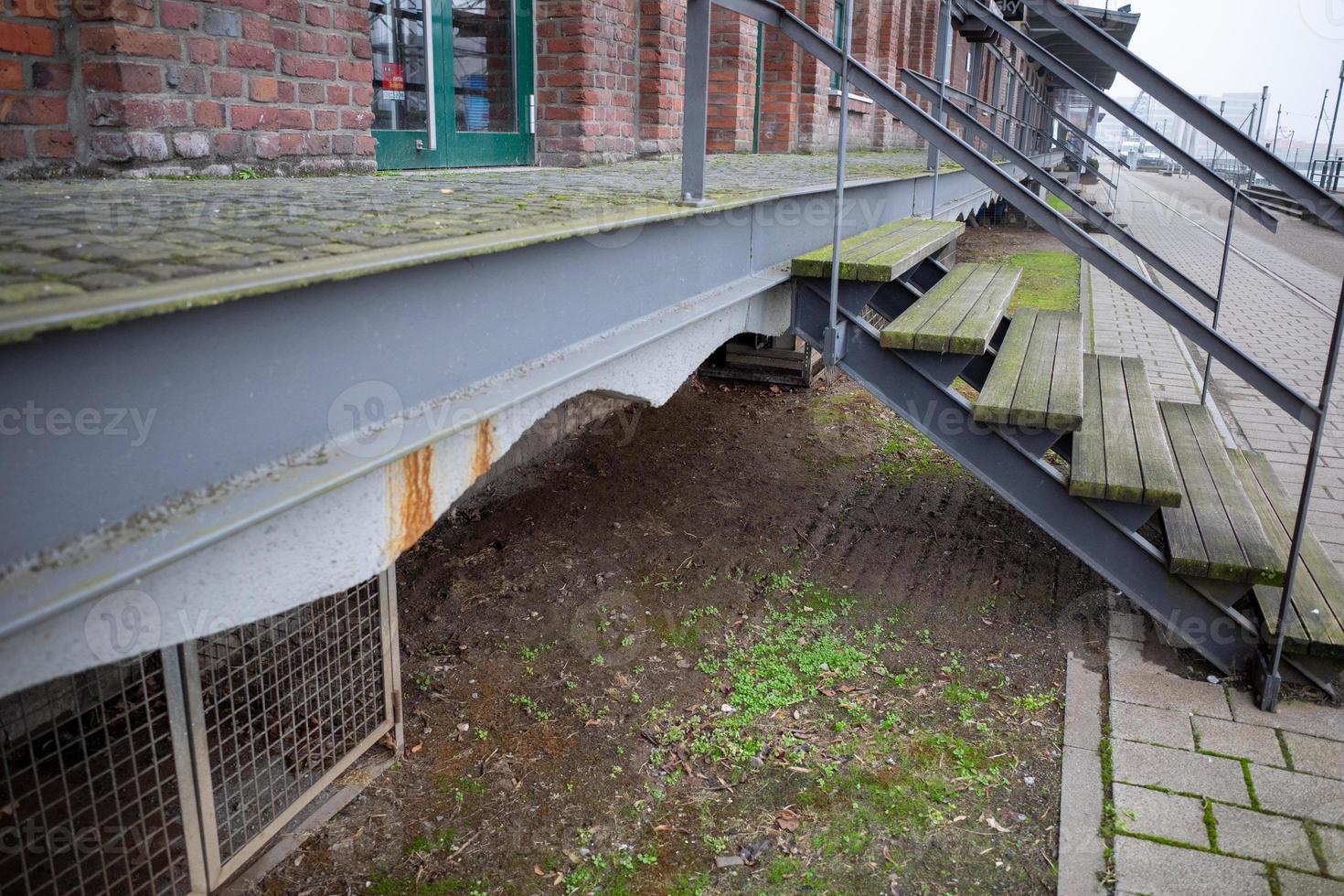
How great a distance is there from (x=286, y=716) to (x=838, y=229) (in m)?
2.49

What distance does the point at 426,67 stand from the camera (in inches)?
205

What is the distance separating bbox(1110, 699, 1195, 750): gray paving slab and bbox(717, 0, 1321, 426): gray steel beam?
1062 millimetres

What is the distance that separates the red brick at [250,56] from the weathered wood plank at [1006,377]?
2.89 meters

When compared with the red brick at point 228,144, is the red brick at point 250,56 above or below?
above

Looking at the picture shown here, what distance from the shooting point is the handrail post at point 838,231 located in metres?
3.31

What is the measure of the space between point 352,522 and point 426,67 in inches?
161

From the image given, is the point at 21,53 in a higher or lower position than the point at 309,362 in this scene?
higher

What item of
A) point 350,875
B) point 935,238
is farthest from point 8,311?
point 935,238

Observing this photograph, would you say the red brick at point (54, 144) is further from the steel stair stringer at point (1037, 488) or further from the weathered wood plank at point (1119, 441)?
the weathered wood plank at point (1119, 441)

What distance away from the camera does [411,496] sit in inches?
73.8

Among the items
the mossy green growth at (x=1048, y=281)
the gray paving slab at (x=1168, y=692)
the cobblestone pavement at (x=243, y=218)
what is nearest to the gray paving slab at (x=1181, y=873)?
the gray paving slab at (x=1168, y=692)

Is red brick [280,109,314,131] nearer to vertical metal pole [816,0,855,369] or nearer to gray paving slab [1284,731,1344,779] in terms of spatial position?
vertical metal pole [816,0,855,369]

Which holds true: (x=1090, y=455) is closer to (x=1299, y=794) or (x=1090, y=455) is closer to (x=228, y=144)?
(x=1299, y=794)

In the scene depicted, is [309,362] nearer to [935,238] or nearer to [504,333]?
[504,333]
